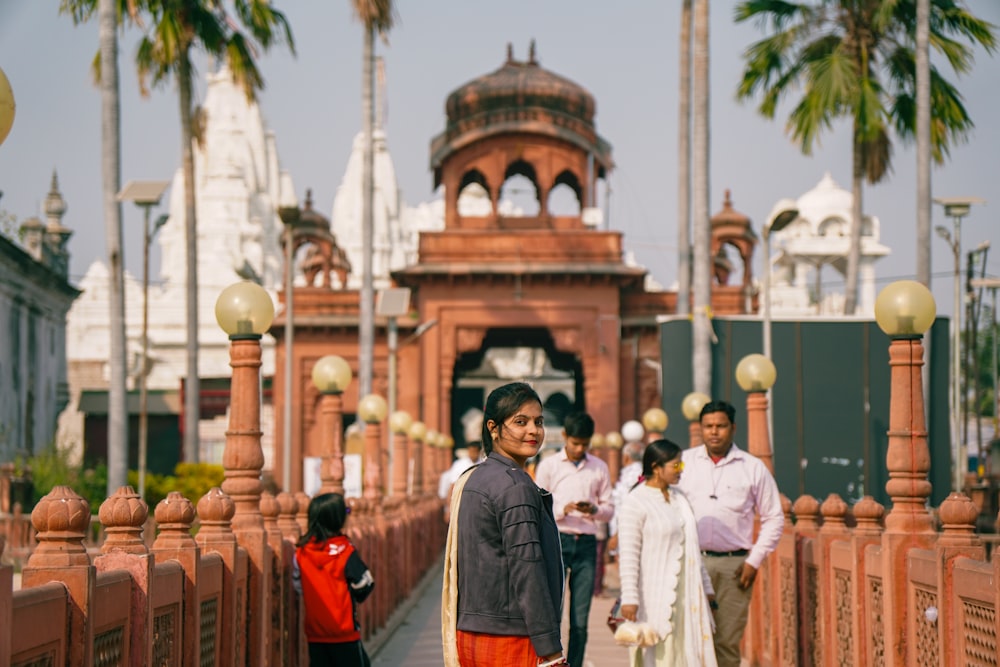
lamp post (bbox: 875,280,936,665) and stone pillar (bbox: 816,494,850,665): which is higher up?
lamp post (bbox: 875,280,936,665)

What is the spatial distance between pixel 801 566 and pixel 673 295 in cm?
2974

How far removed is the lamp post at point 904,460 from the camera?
28.8ft

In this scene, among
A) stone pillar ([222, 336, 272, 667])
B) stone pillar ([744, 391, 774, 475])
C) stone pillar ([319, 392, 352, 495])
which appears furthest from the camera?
stone pillar ([319, 392, 352, 495])

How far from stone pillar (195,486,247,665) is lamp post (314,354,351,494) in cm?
660

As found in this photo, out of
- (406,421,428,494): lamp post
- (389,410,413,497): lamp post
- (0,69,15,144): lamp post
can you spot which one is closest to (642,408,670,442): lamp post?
(389,410,413,497): lamp post

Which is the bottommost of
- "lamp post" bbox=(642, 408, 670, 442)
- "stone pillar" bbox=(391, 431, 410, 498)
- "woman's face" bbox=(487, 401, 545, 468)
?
"stone pillar" bbox=(391, 431, 410, 498)

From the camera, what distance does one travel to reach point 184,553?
7.66 meters

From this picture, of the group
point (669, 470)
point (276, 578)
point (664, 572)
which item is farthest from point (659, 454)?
point (276, 578)

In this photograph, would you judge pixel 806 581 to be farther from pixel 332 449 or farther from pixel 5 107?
pixel 5 107

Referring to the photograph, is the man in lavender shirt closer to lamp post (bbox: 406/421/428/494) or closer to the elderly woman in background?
the elderly woman in background

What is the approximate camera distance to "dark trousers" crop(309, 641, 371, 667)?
971 centimetres

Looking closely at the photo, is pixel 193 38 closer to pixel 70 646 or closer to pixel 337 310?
pixel 337 310

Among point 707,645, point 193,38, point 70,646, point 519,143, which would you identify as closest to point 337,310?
point 519,143

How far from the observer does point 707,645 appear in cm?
890
